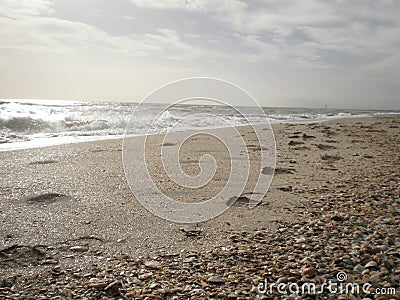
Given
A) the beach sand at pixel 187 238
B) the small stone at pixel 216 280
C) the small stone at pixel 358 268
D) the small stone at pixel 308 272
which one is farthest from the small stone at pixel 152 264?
the small stone at pixel 358 268

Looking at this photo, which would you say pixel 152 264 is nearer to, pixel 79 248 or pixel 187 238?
pixel 187 238

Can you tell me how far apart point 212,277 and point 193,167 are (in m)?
2.99

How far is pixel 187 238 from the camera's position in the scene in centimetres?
241

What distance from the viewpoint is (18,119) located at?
10922 mm

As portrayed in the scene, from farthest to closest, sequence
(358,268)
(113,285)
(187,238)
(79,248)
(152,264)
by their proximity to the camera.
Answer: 1. (187,238)
2. (79,248)
3. (152,264)
4. (358,268)
5. (113,285)

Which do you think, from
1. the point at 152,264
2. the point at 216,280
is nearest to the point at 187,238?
the point at 152,264

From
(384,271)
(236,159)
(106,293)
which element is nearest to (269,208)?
(384,271)

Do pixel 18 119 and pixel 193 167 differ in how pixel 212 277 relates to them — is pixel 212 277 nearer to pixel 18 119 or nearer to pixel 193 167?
pixel 193 167

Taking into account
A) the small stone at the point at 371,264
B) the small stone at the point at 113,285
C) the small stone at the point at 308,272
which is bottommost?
the small stone at the point at 113,285

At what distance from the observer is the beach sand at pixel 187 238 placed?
1.80 meters

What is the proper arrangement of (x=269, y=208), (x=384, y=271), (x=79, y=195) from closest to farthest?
(x=384, y=271), (x=269, y=208), (x=79, y=195)

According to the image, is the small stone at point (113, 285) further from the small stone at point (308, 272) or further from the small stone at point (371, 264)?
the small stone at point (371, 264)

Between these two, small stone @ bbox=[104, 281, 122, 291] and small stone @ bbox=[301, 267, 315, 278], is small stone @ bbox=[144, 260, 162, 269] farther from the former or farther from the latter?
small stone @ bbox=[301, 267, 315, 278]

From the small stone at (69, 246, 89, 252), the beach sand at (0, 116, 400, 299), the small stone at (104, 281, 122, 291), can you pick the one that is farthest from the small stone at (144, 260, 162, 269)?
the small stone at (69, 246, 89, 252)
